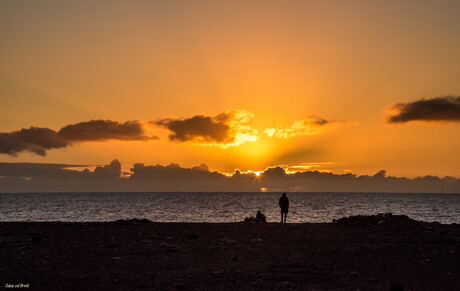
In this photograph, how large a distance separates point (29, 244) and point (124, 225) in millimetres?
9372

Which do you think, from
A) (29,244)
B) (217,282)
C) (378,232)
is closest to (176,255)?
(217,282)

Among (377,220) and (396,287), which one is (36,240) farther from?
(377,220)

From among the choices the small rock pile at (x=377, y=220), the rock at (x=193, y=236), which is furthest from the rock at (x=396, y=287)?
the small rock pile at (x=377, y=220)

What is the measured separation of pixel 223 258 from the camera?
18328 mm

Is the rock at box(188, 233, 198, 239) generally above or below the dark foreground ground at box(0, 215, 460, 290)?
above

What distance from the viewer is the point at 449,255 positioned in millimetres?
18750

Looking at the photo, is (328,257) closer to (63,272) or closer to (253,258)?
(253,258)

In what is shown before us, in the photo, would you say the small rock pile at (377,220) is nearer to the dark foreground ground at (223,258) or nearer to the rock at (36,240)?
the dark foreground ground at (223,258)

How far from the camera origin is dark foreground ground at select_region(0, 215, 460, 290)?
13977mm

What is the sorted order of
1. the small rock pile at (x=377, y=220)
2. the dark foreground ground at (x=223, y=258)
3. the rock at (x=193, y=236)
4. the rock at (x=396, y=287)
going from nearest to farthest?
the rock at (x=396, y=287)
the dark foreground ground at (x=223, y=258)
the rock at (x=193, y=236)
the small rock pile at (x=377, y=220)

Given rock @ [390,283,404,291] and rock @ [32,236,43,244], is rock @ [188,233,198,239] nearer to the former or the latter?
rock @ [32,236,43,244]

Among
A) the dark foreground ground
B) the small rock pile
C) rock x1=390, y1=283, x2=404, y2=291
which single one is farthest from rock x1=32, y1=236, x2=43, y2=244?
the small rock pile

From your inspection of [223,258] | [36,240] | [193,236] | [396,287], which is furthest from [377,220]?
[36,240]

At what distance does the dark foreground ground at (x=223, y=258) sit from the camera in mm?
13977
